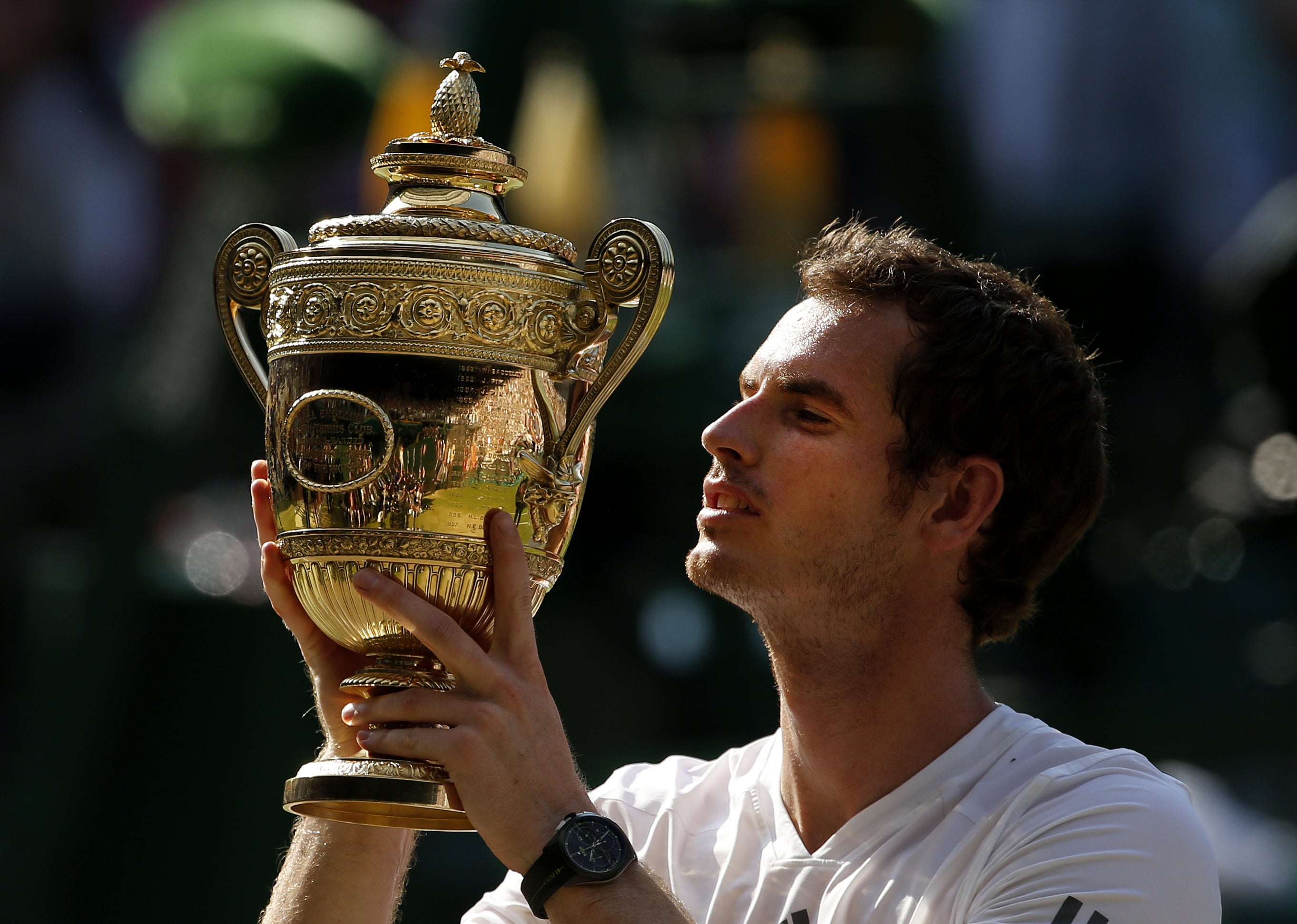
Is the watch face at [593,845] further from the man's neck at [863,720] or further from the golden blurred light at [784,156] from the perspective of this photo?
the golden blurred light at [784,156]

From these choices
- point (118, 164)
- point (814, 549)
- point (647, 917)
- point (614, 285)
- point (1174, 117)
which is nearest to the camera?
point (647, 917)

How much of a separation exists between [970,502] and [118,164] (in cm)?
973

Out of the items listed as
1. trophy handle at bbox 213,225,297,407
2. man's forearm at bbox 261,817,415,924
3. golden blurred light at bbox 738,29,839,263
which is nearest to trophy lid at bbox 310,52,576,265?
trophy handle at bbox 213,225,297,407

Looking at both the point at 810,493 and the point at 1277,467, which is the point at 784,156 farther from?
the point at 810,493

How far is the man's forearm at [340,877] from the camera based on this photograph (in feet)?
10.9

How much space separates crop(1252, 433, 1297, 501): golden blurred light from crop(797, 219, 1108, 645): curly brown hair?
19.0ft

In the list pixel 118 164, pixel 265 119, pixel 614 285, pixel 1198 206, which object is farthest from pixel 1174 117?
pixel 614 285

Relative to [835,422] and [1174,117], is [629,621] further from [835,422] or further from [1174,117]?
[835,422]

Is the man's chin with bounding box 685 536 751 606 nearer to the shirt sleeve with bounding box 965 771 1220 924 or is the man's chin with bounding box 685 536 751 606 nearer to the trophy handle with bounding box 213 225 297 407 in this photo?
the shirt sleeve with bounding box 965 771 1220 924

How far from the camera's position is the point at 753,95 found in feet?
33.6

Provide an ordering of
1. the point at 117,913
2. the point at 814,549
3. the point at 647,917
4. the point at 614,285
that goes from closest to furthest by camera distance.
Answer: the point at 647,917
the point at 614,285
the point at 814,549
the point at 117,913

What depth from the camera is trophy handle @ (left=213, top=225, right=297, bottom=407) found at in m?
3.29

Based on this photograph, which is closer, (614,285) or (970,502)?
(614,285)

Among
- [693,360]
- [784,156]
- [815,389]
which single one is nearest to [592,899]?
[815,389]
